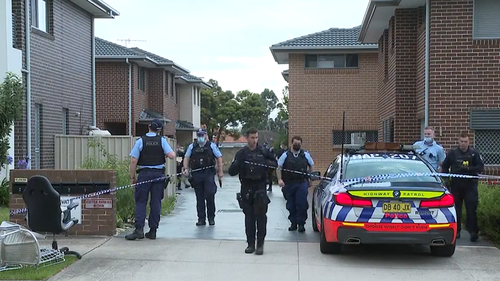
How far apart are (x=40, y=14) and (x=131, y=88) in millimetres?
10629

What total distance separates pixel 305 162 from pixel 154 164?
2.63m

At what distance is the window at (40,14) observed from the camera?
16109 millimetres

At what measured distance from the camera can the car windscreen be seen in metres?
8.41

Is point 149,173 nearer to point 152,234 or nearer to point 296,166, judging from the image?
point 152,234

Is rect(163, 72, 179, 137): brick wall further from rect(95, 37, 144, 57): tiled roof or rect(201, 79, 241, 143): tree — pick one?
rect(201, 79, 241, 143): tree

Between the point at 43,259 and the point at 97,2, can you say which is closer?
the point at 43,259

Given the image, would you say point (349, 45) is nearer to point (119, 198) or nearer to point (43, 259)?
point (119, 198)

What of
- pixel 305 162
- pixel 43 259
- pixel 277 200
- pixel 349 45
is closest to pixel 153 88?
pixel 349 45

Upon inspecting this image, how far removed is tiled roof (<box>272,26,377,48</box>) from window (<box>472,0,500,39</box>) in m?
9.62

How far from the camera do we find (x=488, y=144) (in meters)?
13.4

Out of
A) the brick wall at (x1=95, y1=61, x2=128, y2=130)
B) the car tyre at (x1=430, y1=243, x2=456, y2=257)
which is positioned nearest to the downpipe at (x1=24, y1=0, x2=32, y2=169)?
the car tyre at (x1=430, y1=243, x2=456, y2=257)

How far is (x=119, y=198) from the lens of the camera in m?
10.8

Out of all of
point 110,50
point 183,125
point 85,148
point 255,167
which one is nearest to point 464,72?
point 255,167

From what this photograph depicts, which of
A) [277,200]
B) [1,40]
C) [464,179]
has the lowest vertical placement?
[277,200]
